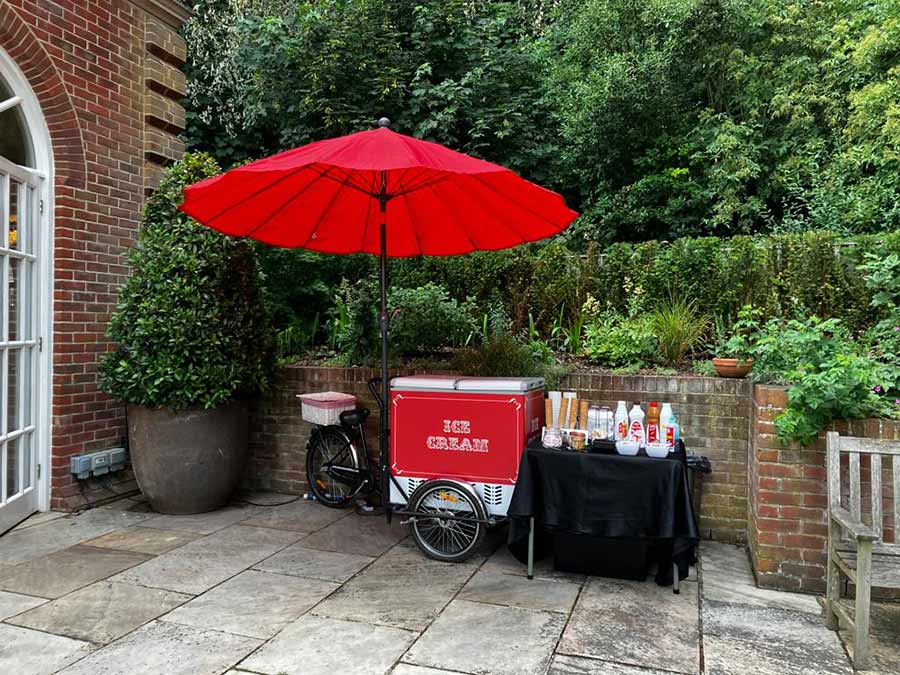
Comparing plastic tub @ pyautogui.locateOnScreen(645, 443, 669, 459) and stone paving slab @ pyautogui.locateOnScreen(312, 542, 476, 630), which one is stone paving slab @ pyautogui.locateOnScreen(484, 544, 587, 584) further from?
plastic tub @ pyautogui.locateOnScreen(645, 443, 669, 459)

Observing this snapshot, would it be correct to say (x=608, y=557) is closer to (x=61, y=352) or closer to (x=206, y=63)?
(x=61, y=352)

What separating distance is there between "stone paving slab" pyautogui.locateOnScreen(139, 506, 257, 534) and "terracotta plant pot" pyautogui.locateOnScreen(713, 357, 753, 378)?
386cm

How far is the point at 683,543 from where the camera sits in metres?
3.64

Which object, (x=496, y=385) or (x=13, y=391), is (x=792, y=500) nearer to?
(x=496, y=385)

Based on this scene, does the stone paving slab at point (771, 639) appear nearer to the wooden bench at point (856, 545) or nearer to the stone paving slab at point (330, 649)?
the wooden bench at point (856, 545)

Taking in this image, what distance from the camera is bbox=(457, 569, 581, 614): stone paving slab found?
3574 millimetres

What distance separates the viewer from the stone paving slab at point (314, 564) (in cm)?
398

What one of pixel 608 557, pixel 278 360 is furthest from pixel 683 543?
pixel 278 360

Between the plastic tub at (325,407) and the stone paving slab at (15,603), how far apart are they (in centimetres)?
223

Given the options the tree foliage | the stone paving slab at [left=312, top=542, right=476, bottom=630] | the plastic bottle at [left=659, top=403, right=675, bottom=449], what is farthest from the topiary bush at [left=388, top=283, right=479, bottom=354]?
the tree foliage

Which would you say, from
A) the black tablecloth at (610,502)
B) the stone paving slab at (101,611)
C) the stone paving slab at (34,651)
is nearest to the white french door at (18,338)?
the stone paving slab at (101,611)

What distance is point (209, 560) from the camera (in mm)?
4168

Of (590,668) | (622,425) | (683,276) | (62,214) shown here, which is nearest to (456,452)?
(622,425)

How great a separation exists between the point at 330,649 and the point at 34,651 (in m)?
1.33
